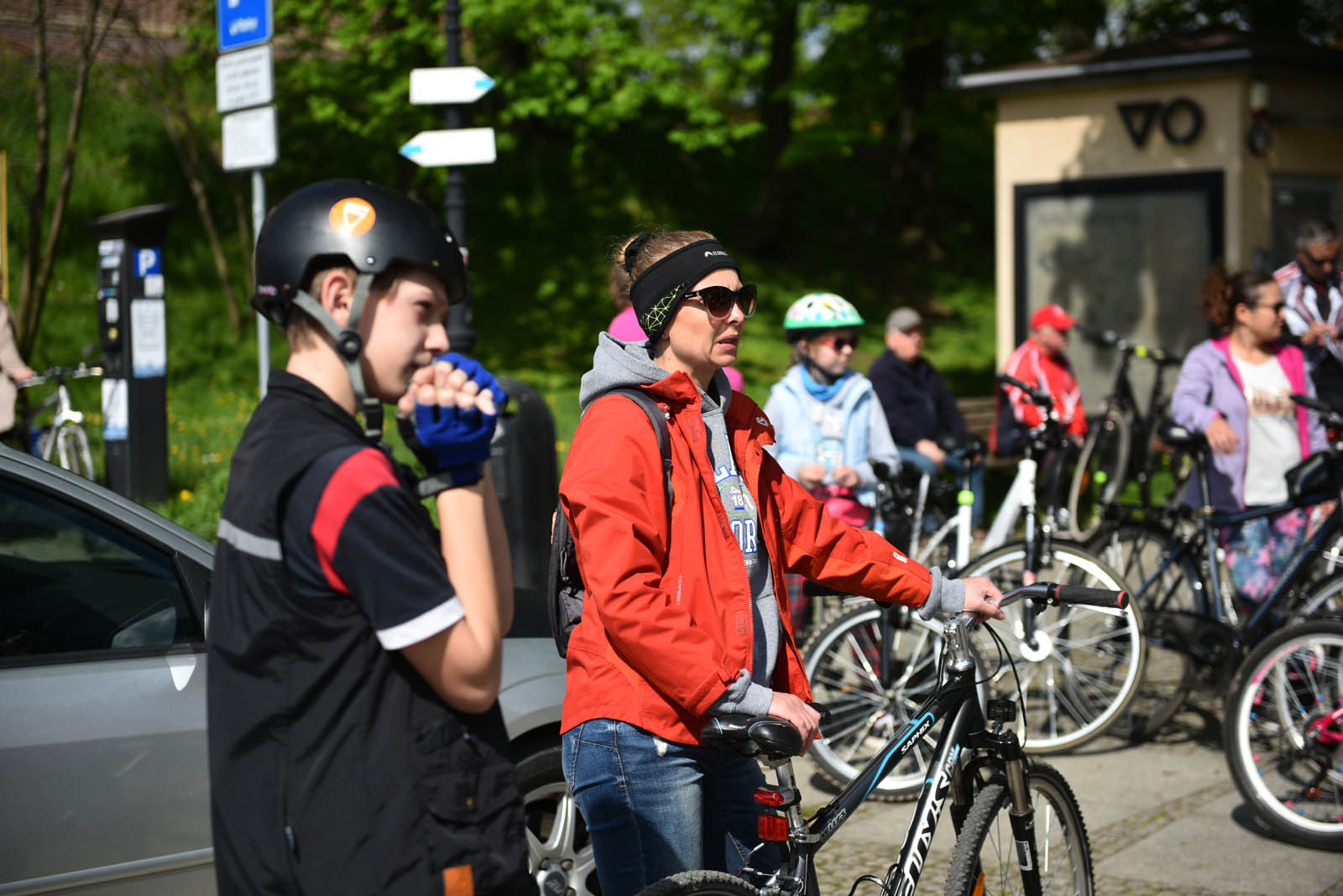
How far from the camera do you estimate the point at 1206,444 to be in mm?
6305

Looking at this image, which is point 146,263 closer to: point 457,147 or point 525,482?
point 457,147

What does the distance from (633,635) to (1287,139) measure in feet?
38.1

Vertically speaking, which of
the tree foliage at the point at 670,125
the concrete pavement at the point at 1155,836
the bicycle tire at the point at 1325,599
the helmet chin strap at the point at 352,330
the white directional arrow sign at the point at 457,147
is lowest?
the concrete pavement at the point at 1155,836

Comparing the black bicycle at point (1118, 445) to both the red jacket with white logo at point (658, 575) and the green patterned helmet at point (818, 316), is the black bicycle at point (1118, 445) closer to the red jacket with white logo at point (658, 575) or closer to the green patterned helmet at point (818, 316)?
the green patterned helmet at point (818, 316)

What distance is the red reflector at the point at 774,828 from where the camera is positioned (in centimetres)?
278

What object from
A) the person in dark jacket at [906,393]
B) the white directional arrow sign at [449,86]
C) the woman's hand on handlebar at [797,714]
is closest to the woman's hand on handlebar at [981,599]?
the woman's hand on handlebar at [797,714]

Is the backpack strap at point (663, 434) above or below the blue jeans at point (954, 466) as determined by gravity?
above

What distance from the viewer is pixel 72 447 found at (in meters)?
10.8

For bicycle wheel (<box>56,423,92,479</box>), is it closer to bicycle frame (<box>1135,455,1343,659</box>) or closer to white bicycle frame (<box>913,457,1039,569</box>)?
white bicycle frame (<box>913,457,1039,569</box>)

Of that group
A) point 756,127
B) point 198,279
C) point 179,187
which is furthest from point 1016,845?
point 179,187

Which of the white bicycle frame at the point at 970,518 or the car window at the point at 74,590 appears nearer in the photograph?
the car window at the point at 74,590

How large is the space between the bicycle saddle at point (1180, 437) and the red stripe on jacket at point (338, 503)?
197 inches

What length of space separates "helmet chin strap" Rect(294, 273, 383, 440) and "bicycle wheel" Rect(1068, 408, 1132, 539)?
33.6 ft

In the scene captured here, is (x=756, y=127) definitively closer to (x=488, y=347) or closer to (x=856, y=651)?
(x=488, y=347)
